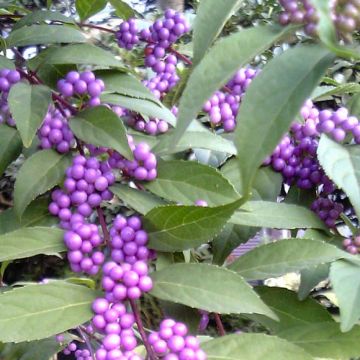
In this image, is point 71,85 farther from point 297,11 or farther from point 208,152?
point 297,11

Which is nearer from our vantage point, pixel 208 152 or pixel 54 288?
pixel 54 288

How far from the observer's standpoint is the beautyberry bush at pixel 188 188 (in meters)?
0.40

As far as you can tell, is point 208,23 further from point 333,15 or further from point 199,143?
point 199,143

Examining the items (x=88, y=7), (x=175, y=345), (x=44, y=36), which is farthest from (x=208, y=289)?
(x=88, y=7)

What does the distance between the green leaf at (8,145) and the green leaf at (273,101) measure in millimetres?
360

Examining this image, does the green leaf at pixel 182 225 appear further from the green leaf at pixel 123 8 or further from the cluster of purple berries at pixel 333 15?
the green leaf at pixel 123 8

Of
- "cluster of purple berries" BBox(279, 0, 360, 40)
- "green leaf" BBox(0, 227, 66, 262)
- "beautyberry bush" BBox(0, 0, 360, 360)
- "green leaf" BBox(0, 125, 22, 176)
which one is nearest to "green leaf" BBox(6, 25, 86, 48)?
"beautyberry bush" BBox(0, 0, 360, 360)

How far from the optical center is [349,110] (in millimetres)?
724

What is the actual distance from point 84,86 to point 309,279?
0.97 ft

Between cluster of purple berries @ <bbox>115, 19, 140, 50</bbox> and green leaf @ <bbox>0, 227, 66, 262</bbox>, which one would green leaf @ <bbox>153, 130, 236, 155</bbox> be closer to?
green leaf @ <bbox>0, 227, 66, 262</bbox>

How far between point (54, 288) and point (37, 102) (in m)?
0.19

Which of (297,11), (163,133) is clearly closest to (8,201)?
(163,133)

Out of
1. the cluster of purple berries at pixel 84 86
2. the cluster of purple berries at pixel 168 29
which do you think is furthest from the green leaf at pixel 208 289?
the cluster of purple berries at pixel 168 29

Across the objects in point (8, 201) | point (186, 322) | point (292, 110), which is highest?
point (292, 110)
